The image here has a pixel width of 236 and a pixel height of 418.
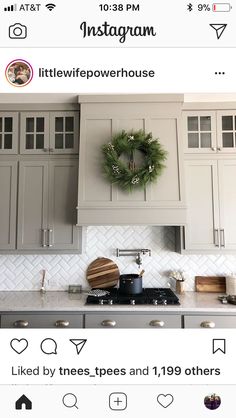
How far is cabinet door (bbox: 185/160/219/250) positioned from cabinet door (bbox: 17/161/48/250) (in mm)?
1157

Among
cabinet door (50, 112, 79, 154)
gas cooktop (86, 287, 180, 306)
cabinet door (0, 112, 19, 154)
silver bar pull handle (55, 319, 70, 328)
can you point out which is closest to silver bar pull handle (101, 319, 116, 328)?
gas cooktop (86, 287, 180, 306)

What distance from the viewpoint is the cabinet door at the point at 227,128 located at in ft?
7.30

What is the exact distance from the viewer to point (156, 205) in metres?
2.04

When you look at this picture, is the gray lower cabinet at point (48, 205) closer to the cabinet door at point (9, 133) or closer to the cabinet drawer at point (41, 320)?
the cabinet door at point (9, 133)

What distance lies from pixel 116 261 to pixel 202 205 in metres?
0.89

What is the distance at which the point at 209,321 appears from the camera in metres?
1.86

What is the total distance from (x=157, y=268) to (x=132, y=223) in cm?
62
